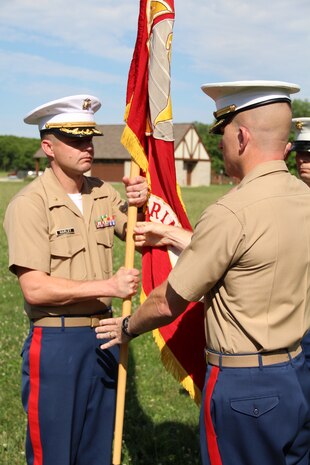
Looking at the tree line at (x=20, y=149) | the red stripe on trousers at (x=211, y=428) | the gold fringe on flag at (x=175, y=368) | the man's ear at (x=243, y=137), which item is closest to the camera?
the man's ear at (x=243, y=137)

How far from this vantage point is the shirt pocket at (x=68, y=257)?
404 cm

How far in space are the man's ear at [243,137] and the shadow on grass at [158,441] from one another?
11.1ft

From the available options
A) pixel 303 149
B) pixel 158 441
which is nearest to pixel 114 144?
pixel 303 149

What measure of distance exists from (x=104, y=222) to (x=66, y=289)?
75 cm

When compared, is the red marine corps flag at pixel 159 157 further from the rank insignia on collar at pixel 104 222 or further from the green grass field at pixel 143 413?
the green grass field at pixel 143 413

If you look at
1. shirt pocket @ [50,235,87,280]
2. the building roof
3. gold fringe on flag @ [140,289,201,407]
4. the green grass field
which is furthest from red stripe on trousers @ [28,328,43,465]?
the building roof

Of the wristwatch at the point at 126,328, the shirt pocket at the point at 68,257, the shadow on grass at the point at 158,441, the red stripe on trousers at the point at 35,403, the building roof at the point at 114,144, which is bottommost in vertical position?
the shadow on grass at the point at 158,441

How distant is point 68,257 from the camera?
4.09 metres

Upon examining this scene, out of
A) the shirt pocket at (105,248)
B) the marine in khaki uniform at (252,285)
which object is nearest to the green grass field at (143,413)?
the shirt pocket at (105,248)

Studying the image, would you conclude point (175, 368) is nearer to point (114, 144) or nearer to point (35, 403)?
point (35, 403)

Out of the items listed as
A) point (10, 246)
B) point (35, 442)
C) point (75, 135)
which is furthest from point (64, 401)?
point (75, 135)

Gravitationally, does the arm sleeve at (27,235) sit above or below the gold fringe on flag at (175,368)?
above

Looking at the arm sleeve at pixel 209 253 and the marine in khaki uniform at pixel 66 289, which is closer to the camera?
the arm sleeve at pixel 209 253

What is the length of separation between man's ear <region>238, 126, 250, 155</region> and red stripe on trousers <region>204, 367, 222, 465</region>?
47.7 inches
